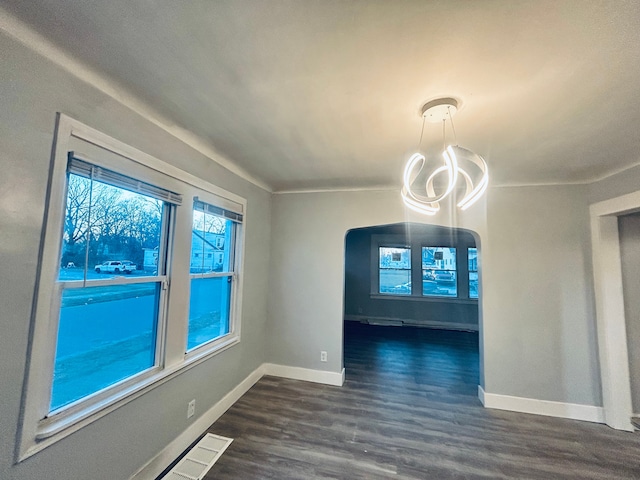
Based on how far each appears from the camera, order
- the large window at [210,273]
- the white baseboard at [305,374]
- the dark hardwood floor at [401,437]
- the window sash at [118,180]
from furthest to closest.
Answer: the white baseboard at [305,374] < the large window at [210,273] < the dark hardwood floor at [401,437] < the window sash at [118,180]

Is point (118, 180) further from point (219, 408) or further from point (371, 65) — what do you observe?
point (219, 408)

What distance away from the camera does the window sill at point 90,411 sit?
1243 mm

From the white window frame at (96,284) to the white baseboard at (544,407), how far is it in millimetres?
3107

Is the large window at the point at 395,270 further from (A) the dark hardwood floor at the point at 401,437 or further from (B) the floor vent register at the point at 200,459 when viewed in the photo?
(B) the floor vent register at the point at 200,459

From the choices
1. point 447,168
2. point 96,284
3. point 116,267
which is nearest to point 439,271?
point 447,168

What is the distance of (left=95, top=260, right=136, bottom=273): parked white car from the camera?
5.13 feet

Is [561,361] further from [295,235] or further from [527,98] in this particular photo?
[295,235]

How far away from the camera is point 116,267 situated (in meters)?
1.66

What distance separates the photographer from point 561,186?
290cm

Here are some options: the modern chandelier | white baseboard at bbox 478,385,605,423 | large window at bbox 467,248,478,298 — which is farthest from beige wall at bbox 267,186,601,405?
large window at bbox 467,248,478,298

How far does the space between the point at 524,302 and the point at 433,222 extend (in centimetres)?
130

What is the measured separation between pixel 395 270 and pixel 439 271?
42.8 inches

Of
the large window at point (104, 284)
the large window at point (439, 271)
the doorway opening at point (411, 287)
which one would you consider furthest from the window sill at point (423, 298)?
the large window at point (104, 284)

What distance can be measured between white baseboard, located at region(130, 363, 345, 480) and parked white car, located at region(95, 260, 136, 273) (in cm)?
134
